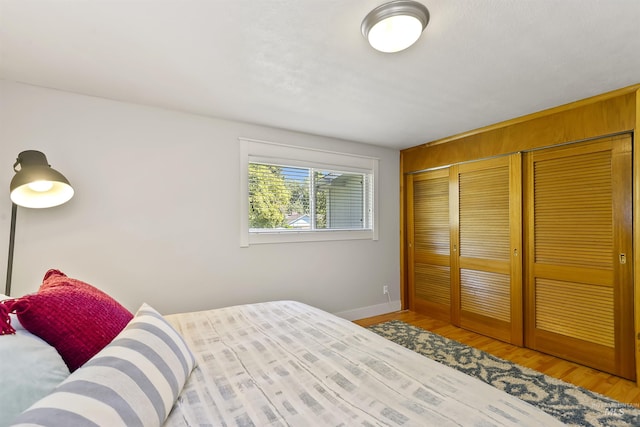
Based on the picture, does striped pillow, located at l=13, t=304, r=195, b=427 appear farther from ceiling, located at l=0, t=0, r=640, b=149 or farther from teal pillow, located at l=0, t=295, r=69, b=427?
ceiling, located at l=0, t=0, r=640, b=149

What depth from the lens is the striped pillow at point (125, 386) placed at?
0.70m

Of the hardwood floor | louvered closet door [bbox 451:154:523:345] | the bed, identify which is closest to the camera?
the bed

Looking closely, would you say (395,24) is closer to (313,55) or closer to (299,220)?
(313,55)

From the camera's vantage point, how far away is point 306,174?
343 cm

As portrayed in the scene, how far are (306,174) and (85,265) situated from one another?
2.26 m

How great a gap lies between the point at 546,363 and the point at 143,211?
3.88 meters

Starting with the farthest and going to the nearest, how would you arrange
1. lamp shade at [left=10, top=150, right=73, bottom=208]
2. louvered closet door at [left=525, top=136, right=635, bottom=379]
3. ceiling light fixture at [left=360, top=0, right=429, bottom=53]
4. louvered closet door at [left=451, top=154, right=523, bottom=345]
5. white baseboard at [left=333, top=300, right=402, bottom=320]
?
white baseboard at [left=333, top=300, right=402, bottom=320]
louvered closet door at [left=451, top=154, right=523, bottom=345]
louvered closet door at [left=525, top=136, right=635, bottom=379]
lamp shade at [left=10, top=150, right=73, bottom=208]
ceiling light fixture at [left=360, top=0, right=429, bottom=53]

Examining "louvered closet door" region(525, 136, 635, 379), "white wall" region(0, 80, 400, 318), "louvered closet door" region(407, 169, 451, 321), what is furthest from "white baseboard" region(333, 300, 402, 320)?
"louvered closet door" region(525, 136, 635, 379)

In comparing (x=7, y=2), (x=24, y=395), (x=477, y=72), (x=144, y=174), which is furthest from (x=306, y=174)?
(x=24, y=395)

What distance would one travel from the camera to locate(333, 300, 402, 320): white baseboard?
12.0 ft

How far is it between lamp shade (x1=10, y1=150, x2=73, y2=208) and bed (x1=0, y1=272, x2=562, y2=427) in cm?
Result: 116

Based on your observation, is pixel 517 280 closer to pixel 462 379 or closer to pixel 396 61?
pixel 462 379

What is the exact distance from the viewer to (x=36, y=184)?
73.9 inches

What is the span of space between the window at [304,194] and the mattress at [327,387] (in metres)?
1.61
